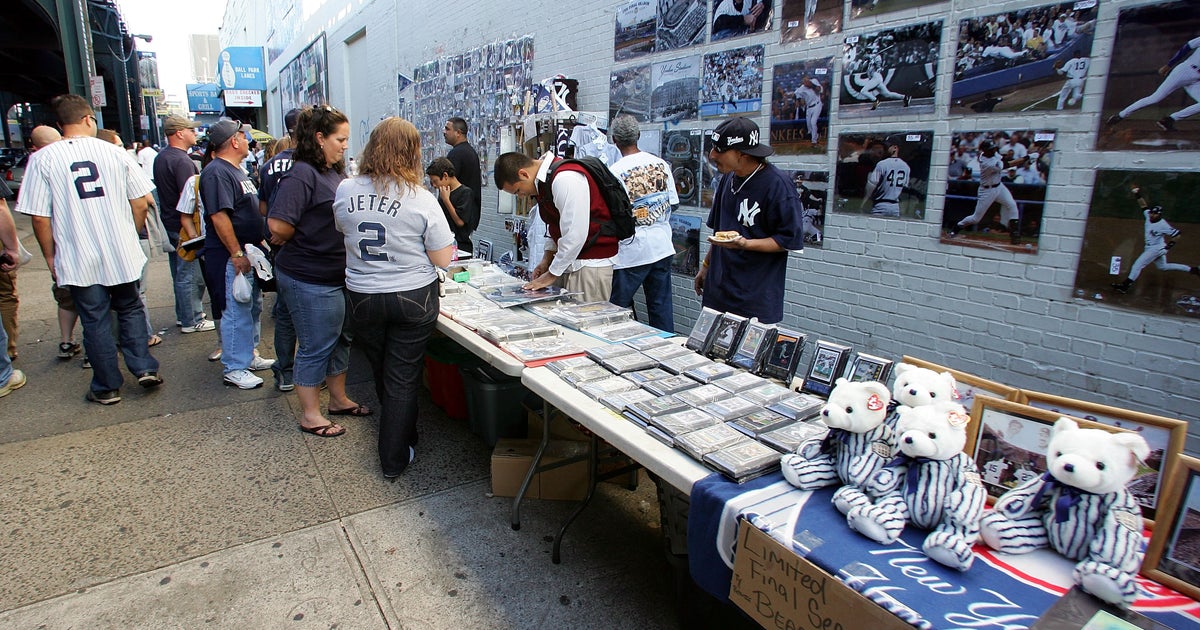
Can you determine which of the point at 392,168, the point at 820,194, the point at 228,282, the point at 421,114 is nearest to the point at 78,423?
the point at 228,282

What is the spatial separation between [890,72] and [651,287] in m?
1.99

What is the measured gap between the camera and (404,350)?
3.13m

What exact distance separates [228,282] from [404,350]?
215cm

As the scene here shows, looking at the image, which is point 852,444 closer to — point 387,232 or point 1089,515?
point 1089,515

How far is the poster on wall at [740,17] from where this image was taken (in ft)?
14.5

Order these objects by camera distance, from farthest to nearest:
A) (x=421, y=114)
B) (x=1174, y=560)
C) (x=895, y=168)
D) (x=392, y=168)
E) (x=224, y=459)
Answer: (x=421, y=114)
(x=895, y=168)
(x=224, y=459)
(x=392, y=168)
(x=1174, y=560)

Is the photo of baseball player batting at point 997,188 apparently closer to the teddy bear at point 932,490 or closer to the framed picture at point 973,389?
the framed picture at point 973,389

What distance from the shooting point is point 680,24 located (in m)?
5.07

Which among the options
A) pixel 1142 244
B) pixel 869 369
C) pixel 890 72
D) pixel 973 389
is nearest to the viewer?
pixel 973 389

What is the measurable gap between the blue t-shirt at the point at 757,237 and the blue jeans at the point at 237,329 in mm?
3193

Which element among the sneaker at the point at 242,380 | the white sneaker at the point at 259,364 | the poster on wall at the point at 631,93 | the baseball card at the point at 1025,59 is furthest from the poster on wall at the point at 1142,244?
the white sneaker at the point at 259,364

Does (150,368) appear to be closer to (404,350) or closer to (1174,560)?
(404,350)

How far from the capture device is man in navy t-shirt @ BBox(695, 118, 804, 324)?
10.1ft

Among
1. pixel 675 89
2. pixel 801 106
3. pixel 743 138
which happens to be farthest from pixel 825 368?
pixel 675 89
